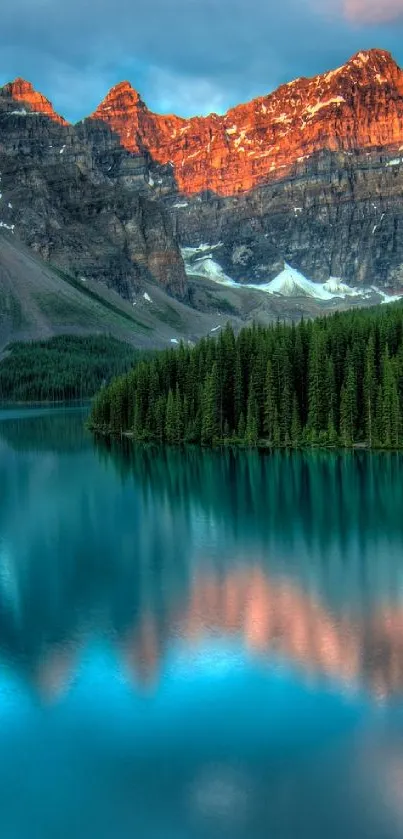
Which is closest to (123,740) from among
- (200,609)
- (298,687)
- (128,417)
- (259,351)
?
(298,687)

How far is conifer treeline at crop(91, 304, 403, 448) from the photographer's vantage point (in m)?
91.9

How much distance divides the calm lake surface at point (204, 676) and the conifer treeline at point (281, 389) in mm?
38112

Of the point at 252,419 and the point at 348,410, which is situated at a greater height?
the point at 348,410

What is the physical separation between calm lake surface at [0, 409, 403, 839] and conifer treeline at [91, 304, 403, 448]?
1500 inches

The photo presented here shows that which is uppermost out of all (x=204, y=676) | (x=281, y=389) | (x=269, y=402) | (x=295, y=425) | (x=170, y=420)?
(x=281, y=389)

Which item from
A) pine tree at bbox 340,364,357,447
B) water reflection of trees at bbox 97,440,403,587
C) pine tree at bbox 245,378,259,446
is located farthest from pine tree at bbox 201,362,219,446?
pine tree at bbox 340,364,357,447

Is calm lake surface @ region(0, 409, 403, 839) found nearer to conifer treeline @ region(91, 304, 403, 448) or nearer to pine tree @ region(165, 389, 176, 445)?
conifer treeline @ region(91, 304, 403, 448)

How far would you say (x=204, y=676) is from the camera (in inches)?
1019

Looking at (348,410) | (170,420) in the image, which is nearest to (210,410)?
(170,420)

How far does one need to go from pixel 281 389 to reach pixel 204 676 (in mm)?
73785

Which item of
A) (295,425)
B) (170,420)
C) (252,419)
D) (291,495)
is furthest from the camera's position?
(170,420)

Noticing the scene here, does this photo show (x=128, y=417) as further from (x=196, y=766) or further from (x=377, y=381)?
(x=196, y=766)

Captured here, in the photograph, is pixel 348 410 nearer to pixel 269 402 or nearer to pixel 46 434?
pixel 269 402

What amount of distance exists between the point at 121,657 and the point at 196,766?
7752 mm
